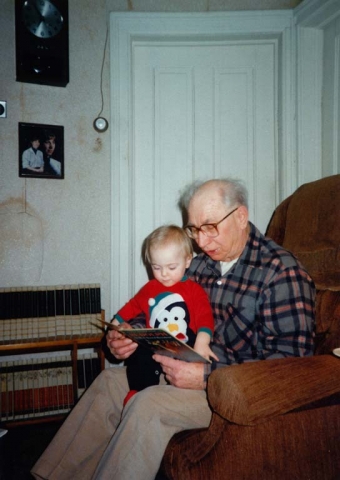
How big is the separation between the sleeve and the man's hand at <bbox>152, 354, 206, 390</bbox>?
22 centimetres

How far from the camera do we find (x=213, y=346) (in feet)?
4.51

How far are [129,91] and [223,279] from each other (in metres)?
1.57

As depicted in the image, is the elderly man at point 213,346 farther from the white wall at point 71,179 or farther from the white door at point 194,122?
the white wall at point 71,179

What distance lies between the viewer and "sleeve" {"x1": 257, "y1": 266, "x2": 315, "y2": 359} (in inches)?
46.1

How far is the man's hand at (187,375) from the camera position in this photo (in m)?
1.19

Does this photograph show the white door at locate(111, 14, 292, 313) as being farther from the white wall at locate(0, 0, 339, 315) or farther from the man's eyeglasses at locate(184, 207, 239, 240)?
the man's eyeglasses at locate(184, 207, 239, 240)

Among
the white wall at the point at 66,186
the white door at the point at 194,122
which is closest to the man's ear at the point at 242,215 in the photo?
the white door at the point at 194,122

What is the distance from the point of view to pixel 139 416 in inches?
43.4

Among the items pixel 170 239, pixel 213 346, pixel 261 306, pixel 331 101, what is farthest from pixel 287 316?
pixel 331 101

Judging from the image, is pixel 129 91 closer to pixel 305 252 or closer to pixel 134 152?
pixel 134 152

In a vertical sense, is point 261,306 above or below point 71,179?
below

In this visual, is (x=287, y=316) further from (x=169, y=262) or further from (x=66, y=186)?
(x=66, y=186)

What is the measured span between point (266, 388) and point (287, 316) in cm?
34

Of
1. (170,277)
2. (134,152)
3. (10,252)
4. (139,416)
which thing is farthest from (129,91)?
(139,416)
